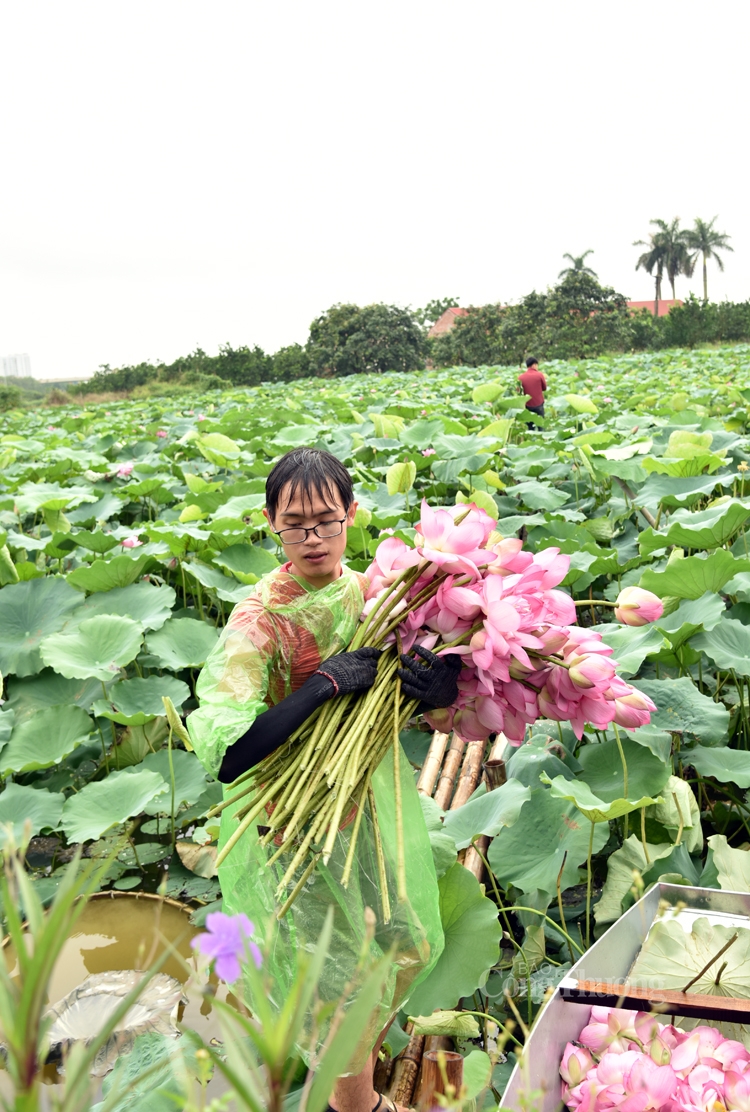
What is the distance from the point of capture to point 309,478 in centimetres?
109

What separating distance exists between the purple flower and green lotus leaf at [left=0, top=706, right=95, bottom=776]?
1.81 metres

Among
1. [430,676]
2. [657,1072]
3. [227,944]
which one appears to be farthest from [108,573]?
[227,944]

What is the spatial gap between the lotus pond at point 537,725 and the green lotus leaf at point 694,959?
166 mm

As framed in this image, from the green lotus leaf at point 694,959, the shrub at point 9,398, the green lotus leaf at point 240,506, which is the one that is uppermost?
the shrub at point 9,398

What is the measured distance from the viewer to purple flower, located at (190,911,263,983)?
38 centimetres

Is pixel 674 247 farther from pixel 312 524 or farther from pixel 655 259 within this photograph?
pixel 312 524

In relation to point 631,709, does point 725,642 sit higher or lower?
lower

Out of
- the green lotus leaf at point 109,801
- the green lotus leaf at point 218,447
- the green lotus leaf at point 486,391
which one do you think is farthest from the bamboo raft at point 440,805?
the green lotus leaf at point 486,391

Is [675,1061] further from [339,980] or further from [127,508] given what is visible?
[127,508]

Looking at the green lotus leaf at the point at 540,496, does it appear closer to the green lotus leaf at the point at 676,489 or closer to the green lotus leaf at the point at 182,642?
the green lotus leaf at the point at 676,489

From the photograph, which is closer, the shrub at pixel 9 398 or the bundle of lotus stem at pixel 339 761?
the bundle of lotus stem at pixel 339 761

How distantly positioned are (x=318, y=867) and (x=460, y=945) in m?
0.34

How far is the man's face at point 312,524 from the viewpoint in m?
1.10

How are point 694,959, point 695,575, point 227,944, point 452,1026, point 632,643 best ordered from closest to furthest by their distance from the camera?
point 227,944 < point 694,959 < point 452,1026 < point 632,643 < point 695,575
